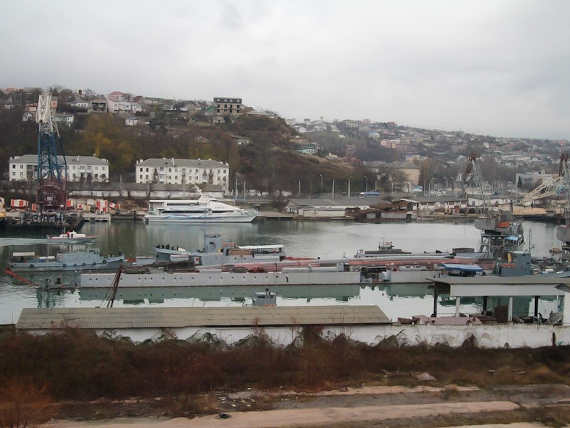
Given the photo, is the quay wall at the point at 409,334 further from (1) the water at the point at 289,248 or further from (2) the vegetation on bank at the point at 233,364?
(1) the water at the point at 289,248

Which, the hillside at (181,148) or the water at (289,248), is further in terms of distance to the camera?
the hillside at (181,148)

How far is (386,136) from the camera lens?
138125 millimetres

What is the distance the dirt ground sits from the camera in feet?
27.9

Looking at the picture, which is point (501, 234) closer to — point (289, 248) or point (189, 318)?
point (289, 248)

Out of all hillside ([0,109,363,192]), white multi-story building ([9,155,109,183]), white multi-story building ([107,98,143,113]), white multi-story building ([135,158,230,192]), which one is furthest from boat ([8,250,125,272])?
white multi-story building ([107,98,143,113])

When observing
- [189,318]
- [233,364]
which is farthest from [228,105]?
[233,364]

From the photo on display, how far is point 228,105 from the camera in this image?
236ft

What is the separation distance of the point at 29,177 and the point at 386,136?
102908 mm

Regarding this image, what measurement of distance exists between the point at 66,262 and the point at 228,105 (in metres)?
53.5

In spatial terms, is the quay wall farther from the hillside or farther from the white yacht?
the hillside

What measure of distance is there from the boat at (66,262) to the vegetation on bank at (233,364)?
10523mm

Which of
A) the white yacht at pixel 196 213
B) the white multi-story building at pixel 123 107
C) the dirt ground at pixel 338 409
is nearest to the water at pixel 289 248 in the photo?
the white yacht at pixel 196 213

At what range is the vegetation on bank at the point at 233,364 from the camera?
30.5 ft

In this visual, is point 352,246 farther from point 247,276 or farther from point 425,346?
point 425,346
